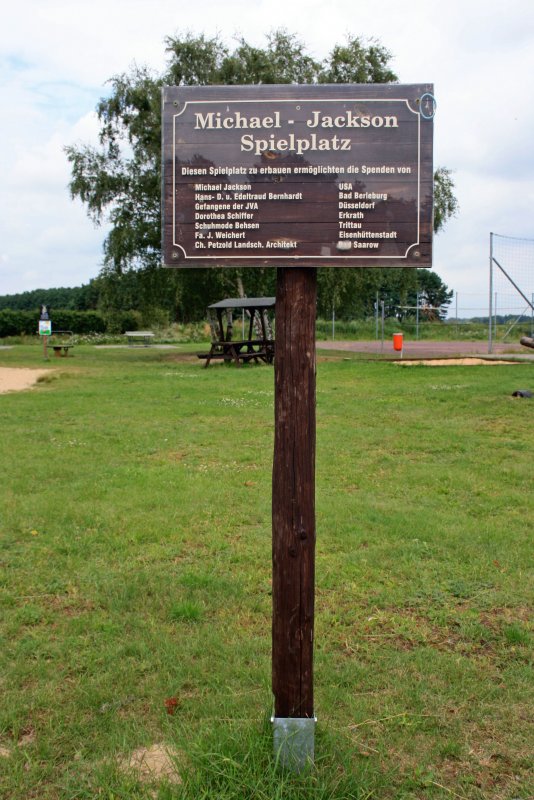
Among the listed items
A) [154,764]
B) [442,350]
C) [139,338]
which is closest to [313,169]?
[154,764]

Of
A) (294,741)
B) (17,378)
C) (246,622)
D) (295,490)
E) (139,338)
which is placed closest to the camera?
(294,741)

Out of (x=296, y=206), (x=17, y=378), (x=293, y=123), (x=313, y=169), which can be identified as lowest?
(x=17, y=378)

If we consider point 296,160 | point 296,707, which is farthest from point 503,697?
point 296,160

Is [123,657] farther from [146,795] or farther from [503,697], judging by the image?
[503,697]

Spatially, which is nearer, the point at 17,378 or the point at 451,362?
the point at 17,378

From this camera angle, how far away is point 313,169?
2.79 meters

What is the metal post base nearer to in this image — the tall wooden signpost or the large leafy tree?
the tall wooden signpost

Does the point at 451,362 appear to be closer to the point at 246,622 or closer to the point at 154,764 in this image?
the point at 246,622

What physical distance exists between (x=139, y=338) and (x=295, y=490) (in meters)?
46.9

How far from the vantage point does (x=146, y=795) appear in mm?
2574

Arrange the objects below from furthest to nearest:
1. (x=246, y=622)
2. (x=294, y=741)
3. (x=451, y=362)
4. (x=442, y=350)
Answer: (x=442, y=350)
(x=451, y=362)
(x=246, y=622)
(x=294, y=741)

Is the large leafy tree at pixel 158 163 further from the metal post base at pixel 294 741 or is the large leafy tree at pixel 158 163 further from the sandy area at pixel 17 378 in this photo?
the metal post base at pixel 294 741

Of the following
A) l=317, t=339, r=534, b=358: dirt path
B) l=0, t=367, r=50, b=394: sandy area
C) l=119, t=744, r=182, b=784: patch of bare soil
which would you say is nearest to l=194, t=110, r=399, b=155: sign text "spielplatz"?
l=119, t=744, r=182, b=784: patch of bare soil

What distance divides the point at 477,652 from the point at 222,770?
1.54 metres
